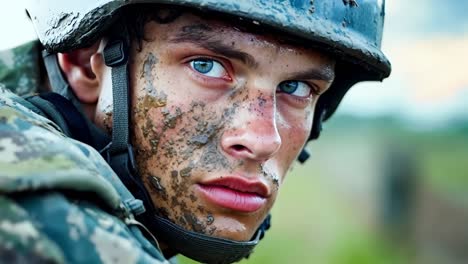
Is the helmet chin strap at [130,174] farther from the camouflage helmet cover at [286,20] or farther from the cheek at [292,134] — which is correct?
the cheek at [292,134]

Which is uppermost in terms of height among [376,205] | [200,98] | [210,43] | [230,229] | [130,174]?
[210,43]

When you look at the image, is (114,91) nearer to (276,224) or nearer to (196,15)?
(196,15)

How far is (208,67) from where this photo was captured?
2.83 m

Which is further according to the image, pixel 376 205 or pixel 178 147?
pixel 376 205

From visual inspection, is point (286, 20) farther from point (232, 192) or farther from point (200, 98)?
point (232, 192)

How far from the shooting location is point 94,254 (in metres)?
1.92

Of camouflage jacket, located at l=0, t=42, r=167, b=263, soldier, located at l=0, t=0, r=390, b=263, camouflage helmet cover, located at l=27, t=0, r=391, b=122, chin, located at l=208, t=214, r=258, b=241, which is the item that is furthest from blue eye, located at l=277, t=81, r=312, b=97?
camouflage jacket, located at l=0, t=42, r=167, b=263

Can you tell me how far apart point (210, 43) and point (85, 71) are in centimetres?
57

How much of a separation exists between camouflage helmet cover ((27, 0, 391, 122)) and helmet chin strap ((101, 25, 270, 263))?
3.9 inches

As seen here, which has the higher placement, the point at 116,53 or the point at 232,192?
the point at 116,53

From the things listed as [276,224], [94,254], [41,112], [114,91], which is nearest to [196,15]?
[114,91]

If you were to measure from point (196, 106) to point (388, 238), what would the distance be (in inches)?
631

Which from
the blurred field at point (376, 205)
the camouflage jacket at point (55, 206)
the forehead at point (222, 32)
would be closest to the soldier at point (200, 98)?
the forehead at point (222, 32)

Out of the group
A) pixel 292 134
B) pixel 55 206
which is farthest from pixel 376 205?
pixel 55 206
